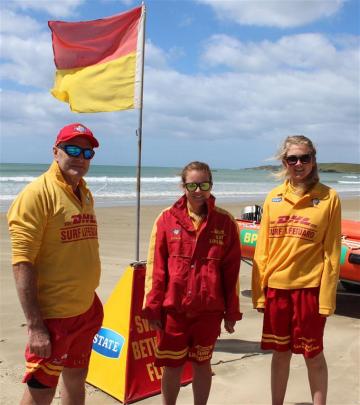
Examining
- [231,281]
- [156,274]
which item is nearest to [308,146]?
[231,281]

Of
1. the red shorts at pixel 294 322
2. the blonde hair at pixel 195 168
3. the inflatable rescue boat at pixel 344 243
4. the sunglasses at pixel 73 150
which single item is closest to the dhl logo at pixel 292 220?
the red shorts at pixel 294 322

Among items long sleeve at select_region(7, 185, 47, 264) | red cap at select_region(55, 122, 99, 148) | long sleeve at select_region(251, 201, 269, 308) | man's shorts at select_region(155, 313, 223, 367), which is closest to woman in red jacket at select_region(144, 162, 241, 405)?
man's shorts at select_region(155, 313, 223, 367)

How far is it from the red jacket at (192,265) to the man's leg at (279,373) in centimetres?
42

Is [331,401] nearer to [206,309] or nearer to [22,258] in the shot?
[206,309]

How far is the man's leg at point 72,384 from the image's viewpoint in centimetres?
272

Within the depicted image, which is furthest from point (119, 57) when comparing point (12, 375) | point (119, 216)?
point (119, 216)

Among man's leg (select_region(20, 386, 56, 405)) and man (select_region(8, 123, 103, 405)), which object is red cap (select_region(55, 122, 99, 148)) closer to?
man (select_region(8, 123, 103, 405))

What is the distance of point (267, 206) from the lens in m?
3.14

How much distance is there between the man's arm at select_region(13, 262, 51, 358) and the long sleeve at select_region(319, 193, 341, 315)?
1609mm

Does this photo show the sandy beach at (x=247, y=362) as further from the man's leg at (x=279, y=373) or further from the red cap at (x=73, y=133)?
the red cap at (x=73, y=133)

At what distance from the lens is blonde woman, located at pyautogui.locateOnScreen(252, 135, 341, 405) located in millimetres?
2906

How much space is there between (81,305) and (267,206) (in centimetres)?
136

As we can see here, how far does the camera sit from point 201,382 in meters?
2.93

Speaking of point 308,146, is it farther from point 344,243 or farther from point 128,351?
point 344,243
